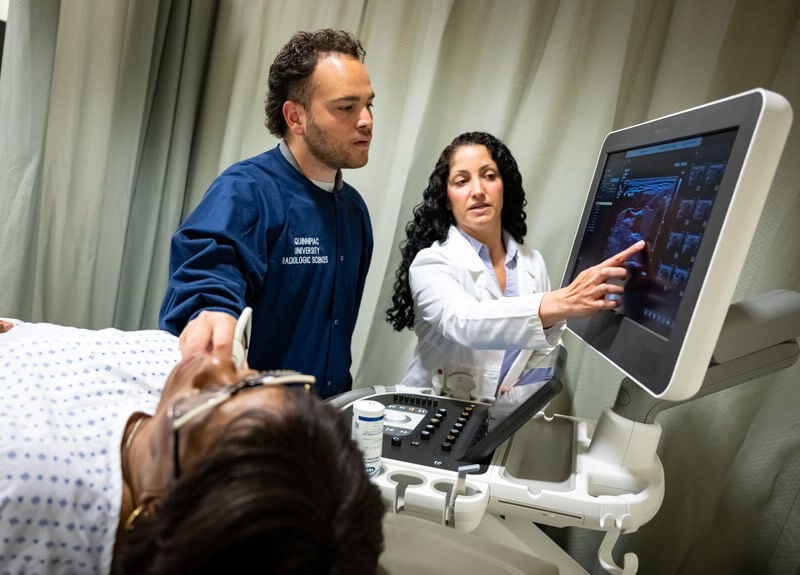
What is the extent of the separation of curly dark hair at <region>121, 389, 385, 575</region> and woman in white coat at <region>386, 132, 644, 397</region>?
757 mm

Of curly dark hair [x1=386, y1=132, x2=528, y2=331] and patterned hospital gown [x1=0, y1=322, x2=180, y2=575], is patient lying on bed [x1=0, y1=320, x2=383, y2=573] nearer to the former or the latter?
patterned hospital gown [x1=0, y1=322, x2=180, y2=575]

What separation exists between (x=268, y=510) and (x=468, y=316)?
35.5 inches

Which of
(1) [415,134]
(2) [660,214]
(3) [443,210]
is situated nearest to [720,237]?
(2) [660,214]

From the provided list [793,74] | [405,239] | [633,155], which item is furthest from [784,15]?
[405,239]

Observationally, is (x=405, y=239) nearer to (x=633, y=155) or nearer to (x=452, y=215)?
(x=452, y=215)

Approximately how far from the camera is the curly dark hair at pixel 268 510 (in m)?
0.48

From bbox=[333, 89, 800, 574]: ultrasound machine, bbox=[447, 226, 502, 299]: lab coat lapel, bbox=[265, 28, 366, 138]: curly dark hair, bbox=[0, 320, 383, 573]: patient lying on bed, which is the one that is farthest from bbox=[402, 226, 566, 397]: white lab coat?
bbox=[0, 320, 383, 573]: patient lying on bed

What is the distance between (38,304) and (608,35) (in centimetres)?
193

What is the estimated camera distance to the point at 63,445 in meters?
0.68

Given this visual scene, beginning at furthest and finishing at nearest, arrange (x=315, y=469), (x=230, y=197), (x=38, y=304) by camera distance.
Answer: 1. (x=38, y=304)
2. (x=230, y=197)
3. (x=315, y=469)

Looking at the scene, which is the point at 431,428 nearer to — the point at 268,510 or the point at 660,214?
the point at 660,214

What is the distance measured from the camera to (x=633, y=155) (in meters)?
1.19

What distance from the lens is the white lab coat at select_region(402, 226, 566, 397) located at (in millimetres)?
1291

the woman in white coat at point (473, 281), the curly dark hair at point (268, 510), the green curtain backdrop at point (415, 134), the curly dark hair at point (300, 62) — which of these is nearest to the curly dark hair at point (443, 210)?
the woman in white coat at point (473, 281)
